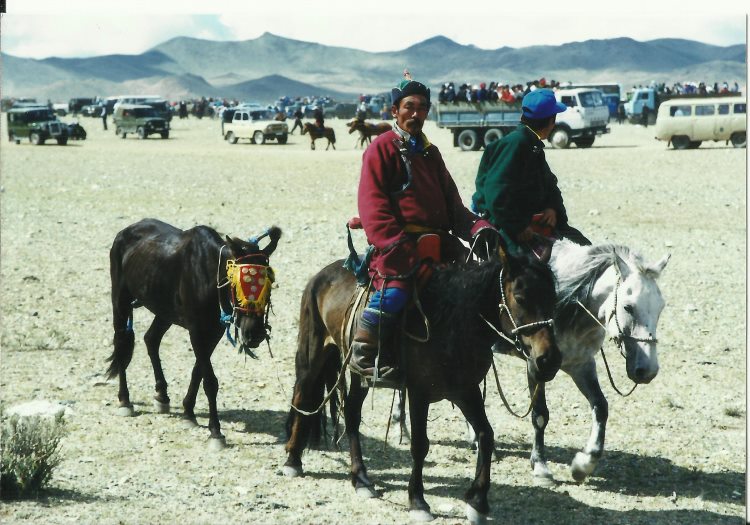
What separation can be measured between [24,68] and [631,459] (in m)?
173

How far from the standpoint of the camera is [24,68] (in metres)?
166

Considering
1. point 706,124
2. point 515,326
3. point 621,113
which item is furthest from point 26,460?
point 621,113

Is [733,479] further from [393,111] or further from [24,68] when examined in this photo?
[24,68]

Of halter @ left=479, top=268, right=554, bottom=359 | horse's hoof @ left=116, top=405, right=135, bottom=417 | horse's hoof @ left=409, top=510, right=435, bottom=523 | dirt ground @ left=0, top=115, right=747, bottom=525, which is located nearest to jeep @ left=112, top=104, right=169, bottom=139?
dirt ground @ left=0, top=115, right=747, bottom=525

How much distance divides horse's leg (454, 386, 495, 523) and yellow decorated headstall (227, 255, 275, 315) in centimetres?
188

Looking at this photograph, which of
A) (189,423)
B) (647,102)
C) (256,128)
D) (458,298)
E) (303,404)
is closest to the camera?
(458,298)

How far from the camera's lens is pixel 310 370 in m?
6.59

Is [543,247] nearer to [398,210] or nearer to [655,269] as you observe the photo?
[655,269]

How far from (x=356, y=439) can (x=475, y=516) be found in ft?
3.69

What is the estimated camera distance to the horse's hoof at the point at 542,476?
646 centimetres

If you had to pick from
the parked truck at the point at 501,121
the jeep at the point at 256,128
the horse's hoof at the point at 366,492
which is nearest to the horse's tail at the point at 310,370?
the horse's hoof at the point at 366,492

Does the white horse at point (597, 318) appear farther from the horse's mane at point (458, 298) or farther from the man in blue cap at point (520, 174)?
the horse's mane at point (458, 298)

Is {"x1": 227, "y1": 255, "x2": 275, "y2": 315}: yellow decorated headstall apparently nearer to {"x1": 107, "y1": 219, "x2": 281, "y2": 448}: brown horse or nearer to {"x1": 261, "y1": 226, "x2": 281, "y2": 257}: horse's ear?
{"x1": 107, "y1": 219, "x2": 281, "y2": 448}: brown horse

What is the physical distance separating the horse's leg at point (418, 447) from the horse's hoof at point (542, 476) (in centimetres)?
100
